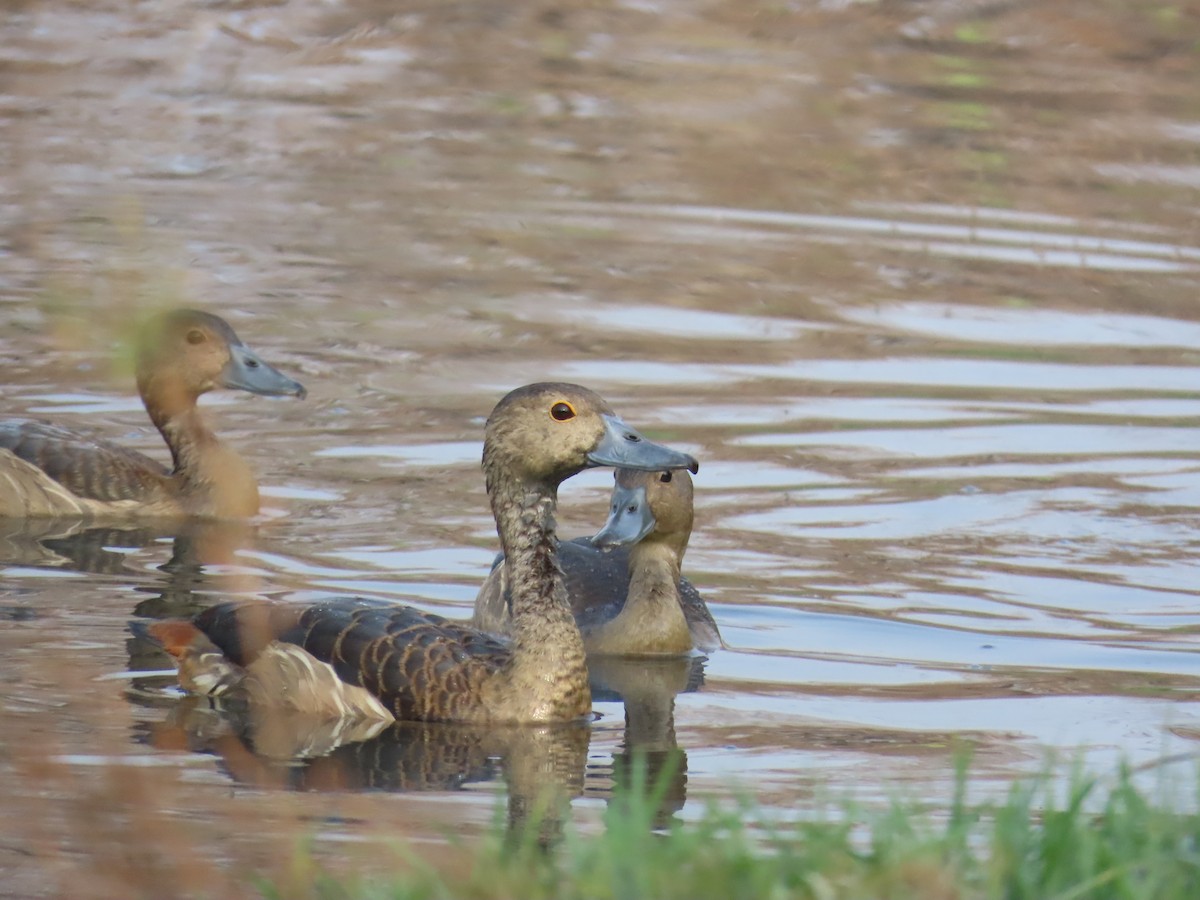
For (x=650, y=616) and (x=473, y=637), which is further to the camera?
(x=650, y=616)

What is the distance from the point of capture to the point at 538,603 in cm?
924

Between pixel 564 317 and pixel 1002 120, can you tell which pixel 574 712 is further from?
pixel 1002 120

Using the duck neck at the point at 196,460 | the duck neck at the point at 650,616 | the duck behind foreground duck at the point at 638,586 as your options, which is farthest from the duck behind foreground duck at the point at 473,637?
the duck neck at the point at 196,460

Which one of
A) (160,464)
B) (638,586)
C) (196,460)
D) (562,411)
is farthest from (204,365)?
(562,411)

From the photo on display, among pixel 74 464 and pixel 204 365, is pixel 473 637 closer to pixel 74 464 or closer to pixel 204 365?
pixel 74 464

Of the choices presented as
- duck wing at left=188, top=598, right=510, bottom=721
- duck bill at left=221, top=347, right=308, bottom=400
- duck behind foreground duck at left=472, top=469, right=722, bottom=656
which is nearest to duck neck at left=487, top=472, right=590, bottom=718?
duck wing at left=188, top=598, right=510, bottom=721

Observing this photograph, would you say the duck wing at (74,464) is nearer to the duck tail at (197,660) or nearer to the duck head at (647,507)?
the duck head at (647,507)

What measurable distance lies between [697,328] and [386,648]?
7375 mm

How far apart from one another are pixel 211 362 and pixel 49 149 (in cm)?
821

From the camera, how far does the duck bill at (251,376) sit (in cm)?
1339

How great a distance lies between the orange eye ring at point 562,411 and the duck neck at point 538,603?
306 millimetres

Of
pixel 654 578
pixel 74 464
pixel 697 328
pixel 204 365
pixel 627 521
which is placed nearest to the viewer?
pixel 654 578

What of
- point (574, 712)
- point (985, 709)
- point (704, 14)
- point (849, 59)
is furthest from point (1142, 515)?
point (704, 14)

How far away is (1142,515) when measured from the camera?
1224cm
